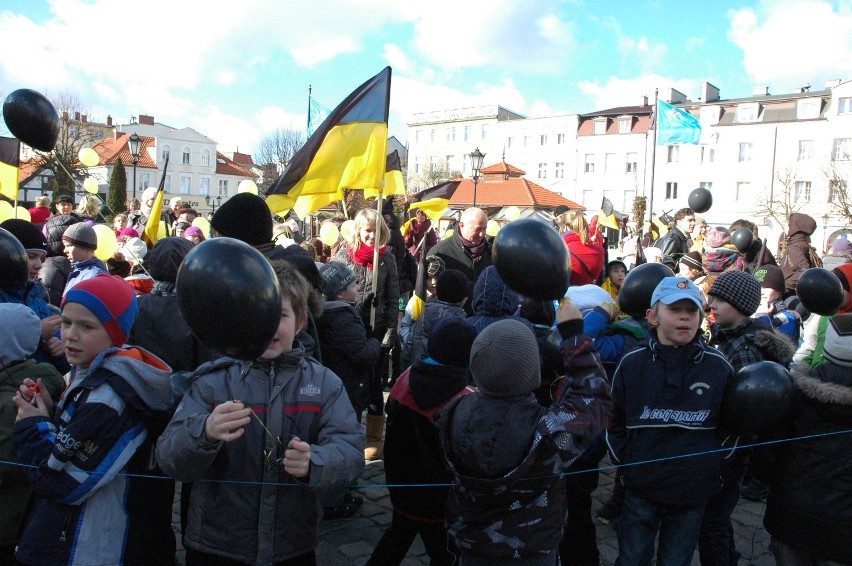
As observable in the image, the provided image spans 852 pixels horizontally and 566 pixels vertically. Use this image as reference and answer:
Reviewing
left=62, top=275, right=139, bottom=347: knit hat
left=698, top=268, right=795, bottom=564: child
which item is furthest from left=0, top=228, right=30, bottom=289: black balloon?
left=698, top=268, right=795, bottom=564: child

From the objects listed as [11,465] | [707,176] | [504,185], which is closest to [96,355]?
[11,465]

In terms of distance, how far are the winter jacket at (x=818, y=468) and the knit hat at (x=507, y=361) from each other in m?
1.41

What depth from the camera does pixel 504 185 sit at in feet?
150

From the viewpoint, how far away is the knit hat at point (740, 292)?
3496 mm

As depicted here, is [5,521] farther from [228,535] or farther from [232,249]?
[232,249]

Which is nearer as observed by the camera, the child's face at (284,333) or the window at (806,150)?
the child's face at (284,333)

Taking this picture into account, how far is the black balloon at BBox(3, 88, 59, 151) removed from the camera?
4.93m

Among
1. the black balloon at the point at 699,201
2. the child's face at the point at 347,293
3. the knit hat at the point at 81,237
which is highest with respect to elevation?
the black balloon at the point at 699,201

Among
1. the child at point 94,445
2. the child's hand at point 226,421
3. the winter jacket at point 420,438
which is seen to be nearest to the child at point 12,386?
the child at point 94,445

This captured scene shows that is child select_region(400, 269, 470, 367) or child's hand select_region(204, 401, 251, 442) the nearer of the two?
child's hand select_region(204, 401, 251, 442)

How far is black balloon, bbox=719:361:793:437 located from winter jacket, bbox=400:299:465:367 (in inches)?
67.3

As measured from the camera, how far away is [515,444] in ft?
7.74

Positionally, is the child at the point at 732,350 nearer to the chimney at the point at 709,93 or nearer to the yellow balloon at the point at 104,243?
the yellow balloon at the point at 104,243

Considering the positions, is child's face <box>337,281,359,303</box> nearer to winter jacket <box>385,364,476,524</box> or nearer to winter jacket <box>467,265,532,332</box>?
winter jacket <box>467,265,532,332</box>
